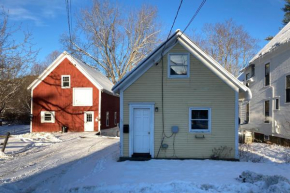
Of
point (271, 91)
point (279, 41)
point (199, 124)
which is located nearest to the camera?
point (199, 124)

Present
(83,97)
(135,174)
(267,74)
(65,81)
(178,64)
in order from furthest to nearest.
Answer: (65,81) → (83,97) → (267,74) → (178,64) → (135,174)

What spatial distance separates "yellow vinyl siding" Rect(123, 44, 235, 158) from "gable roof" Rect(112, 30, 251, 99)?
187mm

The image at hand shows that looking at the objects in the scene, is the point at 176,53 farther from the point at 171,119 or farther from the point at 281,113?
the point at 281,113

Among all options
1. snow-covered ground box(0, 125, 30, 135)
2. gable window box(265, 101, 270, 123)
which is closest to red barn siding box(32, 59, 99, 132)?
snow-covered ground box(0, 125, 30, 135)

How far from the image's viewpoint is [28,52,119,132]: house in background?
2250cm

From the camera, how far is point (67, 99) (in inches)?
898

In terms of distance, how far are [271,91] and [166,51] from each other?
1018 centimetres

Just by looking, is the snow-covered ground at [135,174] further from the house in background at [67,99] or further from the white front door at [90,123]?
the house in background at [67,99]

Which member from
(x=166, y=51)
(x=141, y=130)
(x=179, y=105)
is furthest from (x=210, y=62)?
(x=141, y=130)

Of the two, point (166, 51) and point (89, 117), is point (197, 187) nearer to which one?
point (166, 51)

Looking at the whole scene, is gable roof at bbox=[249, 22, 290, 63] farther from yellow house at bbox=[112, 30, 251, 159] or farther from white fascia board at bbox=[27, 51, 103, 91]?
white fascia board at bbox=[27, 51, 103, 91]

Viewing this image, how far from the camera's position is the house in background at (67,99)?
2250 centimetres

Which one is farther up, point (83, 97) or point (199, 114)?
point (83, 97)

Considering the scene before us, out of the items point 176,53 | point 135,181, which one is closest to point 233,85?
point 176,53
